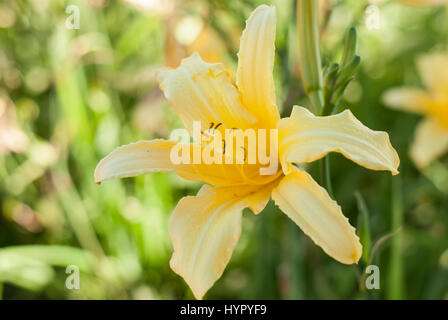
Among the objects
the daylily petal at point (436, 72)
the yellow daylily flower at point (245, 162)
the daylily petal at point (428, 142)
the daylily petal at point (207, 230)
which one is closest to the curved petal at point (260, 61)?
the yellow daylily flower at point (245, 162)

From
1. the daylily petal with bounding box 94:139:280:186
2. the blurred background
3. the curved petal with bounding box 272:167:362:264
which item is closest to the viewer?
the curved petal with bounding box 272:167:362:264

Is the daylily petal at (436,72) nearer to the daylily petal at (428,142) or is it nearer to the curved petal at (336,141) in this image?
the daylily petal at (428,142)

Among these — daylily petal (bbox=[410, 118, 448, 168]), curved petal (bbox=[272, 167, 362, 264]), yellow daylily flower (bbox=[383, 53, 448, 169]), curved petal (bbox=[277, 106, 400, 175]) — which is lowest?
curved petal (bbox=[272, 167, 362, 264])

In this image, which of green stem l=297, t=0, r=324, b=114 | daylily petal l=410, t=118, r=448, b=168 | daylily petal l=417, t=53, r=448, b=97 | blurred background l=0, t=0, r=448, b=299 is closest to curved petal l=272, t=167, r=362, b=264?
green stem l=297, t=0, r=324, b=114

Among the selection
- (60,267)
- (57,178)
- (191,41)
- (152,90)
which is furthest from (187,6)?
(60,267)

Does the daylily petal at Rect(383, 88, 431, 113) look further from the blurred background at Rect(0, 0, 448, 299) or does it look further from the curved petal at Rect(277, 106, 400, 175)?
the curved petal at Rect(277, 106, 400, 175)
